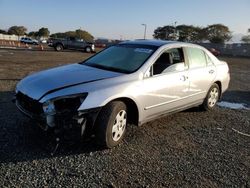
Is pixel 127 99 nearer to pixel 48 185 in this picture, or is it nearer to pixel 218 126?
pixel 48 185

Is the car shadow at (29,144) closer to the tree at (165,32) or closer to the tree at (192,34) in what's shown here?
the tree at (192,34)

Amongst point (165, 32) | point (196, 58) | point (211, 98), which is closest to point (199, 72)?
point (196, 58)

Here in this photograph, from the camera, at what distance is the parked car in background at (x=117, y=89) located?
4.20m

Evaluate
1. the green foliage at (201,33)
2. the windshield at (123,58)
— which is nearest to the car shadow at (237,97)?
the windshield at (123,58)

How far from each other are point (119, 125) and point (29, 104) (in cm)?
132

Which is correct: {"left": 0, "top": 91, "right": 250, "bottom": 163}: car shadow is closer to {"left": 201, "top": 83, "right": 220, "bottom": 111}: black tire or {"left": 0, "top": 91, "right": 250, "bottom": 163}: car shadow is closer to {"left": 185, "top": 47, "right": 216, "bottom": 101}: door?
{"left": 185, "top": 47, "right": 216, "bottom": 101}: door

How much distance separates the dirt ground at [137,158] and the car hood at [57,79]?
0.77 metres

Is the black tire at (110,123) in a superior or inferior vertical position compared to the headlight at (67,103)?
inferior

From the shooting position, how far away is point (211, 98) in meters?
7.15

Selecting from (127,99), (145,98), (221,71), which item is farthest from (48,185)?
(221,71)

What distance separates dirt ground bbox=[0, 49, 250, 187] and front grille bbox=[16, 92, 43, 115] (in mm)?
513

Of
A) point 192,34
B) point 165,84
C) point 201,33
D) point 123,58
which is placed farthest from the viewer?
point 192,34

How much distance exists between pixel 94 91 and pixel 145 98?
102 centimetres

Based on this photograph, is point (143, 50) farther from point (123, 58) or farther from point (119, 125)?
point (119, 125)
